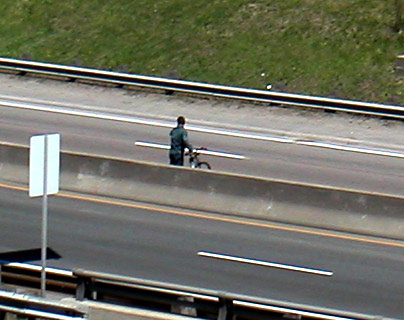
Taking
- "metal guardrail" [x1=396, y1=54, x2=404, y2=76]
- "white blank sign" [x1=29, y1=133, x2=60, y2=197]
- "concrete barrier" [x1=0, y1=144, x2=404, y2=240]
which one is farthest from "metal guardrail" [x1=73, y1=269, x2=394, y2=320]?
"metal guardrail" [x1=396, y1=54, x2=404, y2=76]

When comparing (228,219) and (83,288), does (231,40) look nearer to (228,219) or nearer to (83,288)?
(228,219)

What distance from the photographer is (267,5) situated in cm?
3872

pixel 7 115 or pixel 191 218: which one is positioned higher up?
pixel 7 115

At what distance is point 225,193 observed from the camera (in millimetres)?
21859

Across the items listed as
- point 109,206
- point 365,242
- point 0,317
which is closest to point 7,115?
point 109,206

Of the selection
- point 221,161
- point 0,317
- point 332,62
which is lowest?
point 0,317

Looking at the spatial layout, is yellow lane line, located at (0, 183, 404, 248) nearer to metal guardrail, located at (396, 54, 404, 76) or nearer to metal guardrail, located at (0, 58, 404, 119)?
metal guardrail, located at (0, 58, 404, 119)

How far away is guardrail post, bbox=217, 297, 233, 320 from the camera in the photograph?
13578mm

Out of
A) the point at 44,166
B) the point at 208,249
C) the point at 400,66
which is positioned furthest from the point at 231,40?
the point at 44,166

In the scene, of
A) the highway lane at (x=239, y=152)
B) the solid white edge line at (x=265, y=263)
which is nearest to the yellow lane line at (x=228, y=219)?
the solid white edge line at (x=265, y=263)

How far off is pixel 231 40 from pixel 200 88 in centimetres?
423

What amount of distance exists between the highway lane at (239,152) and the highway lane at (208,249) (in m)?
Answer: 4.61

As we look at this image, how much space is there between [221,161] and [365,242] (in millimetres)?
7047

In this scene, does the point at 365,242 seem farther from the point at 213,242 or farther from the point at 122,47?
the point at 122,47
